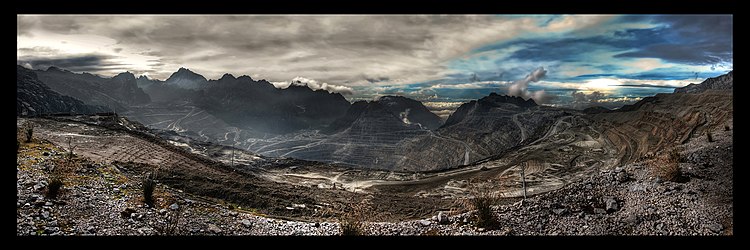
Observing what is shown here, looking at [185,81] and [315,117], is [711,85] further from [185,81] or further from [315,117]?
[185,81]

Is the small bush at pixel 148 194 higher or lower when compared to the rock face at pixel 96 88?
lower

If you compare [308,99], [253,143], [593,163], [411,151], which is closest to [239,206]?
[593,163]

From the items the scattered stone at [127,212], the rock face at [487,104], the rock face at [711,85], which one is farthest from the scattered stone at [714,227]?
the rock face at [487,104]

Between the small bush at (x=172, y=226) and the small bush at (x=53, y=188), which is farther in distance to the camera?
the small bush at (x=53, y=188)

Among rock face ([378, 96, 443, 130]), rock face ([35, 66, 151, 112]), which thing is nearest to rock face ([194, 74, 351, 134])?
rock face ([35, 66, 151, 112])

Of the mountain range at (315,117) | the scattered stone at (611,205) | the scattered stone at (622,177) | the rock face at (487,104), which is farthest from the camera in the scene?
the rock face at (487,104)

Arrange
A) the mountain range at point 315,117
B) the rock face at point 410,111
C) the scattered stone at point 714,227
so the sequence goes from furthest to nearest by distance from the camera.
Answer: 1. the rock face at point 410,111
2. the mountain range at point 315,117
3. the scattered stone at point 714,227

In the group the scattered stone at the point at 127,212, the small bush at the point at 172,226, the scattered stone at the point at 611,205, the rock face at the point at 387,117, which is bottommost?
the small bush at the point at 172,226

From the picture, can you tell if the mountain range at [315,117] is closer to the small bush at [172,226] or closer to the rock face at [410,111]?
the rock face at [410,111]

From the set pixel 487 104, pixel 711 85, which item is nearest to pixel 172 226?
pixel 711 85

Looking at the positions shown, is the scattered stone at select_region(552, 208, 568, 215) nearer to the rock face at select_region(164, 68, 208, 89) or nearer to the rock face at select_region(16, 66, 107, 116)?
the rock face at select_region(16, 66, 107, 116)
